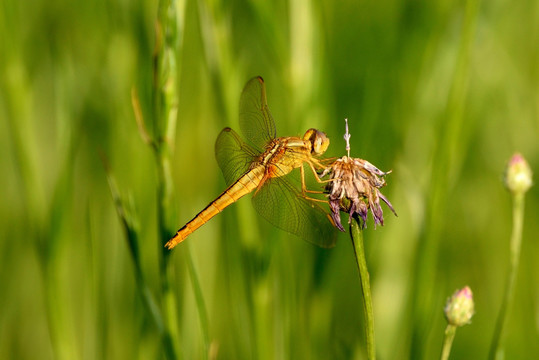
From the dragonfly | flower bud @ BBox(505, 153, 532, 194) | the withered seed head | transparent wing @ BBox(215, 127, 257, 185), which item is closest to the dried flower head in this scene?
the withered seed head

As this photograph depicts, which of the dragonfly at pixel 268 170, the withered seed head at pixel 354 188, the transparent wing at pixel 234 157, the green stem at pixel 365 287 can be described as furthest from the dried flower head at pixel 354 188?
the transparent wing at pixel 234 157

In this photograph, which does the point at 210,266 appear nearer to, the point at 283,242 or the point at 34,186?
the point at 283,242

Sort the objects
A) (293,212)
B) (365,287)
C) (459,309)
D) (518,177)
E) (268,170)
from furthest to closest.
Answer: (268,170) < (293,212) < (518,177) < (459,309) < (365,287)

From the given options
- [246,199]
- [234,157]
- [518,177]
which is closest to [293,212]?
[246,199]

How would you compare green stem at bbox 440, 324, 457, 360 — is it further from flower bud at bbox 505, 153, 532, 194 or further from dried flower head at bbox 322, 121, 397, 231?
flower bud at bbox 505, 153, 532, 194

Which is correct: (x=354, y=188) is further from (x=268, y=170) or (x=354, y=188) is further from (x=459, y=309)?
(x=268, y=170)
